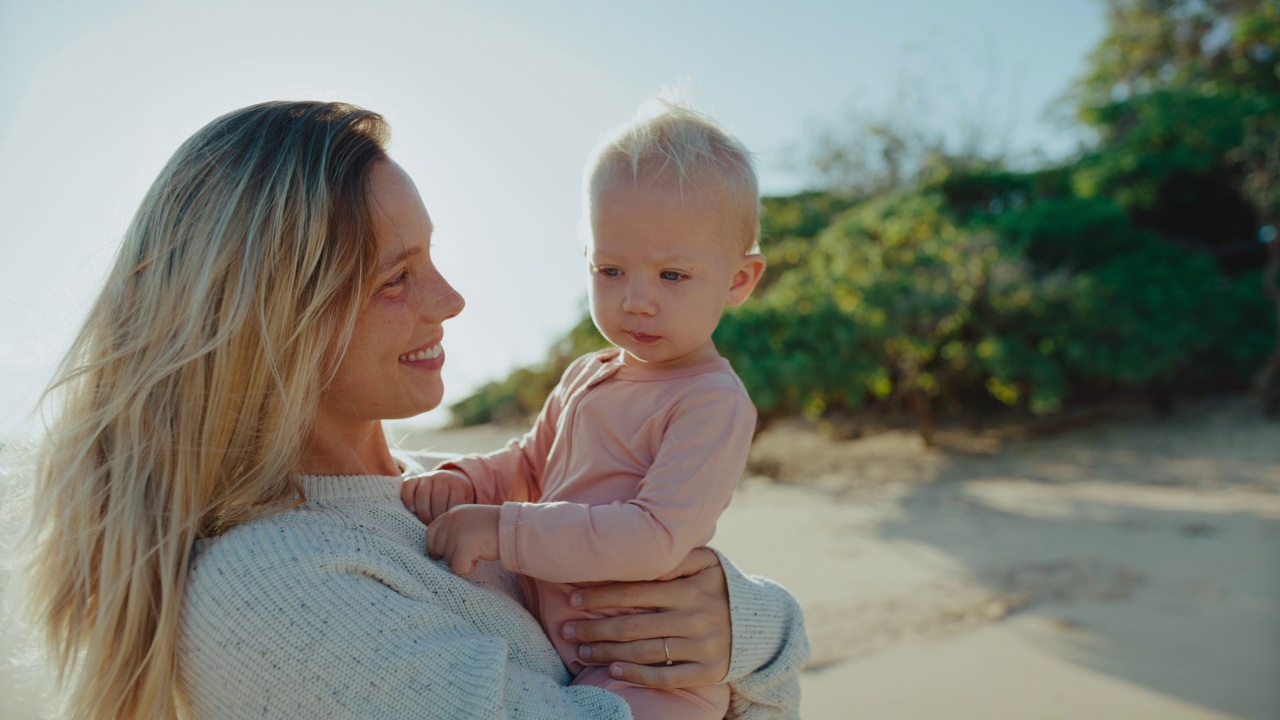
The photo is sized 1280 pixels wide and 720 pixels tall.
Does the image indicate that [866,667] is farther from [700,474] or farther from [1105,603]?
[700,474]

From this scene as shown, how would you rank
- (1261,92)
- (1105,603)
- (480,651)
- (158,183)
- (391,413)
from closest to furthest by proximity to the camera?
1. (480,651)
2. (158,183)
3. (391,413)
4. (1105,603)
5. (1261,92)

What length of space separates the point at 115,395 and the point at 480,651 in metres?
0.72

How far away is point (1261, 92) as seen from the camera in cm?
1021

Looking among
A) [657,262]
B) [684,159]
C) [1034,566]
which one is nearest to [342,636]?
[657,262]

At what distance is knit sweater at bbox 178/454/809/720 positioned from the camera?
4.28 feet

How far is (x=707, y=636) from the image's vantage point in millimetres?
1686

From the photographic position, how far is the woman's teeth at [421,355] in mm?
1702

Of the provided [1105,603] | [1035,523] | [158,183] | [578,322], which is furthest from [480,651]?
[578,322]

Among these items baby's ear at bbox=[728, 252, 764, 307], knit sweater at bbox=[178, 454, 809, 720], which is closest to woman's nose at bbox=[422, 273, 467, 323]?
knit sweater at bbox=[178, 454, 809, 720]

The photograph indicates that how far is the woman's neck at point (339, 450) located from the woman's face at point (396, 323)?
3cm

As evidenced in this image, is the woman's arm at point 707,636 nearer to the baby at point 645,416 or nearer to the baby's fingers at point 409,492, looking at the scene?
the baby at point 645,416

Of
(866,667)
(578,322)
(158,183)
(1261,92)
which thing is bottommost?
(866,667)

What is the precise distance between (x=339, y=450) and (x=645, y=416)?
583 millimetres

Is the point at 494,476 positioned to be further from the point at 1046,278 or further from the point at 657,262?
the point at 1046,278
